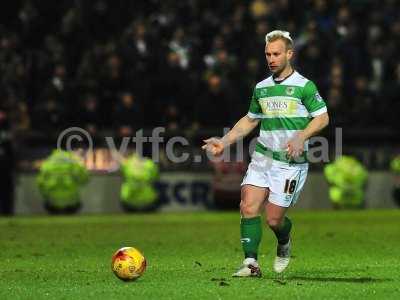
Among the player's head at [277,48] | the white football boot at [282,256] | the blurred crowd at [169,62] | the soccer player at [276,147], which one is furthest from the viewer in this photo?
the blurred crowd at [169,62]

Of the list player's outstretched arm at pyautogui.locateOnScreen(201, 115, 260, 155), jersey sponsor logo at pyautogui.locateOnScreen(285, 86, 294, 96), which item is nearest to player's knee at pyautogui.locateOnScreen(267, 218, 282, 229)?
player's outstretched arm at pyautogui.locateOnScreen(201, 115, 260, 155)

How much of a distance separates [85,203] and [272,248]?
754cm

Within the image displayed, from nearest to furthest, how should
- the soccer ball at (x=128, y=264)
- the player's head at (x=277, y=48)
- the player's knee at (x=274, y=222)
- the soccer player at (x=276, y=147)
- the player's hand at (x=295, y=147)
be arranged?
the player's hand at (x=295, y=147) < the soccer ball at (x=128, y=264) < the player's head at (x=277, y=48) < the soccer player at (x=276, y=147) < the player's knee at (x=274, y=222)

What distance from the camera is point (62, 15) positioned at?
20.7 metres

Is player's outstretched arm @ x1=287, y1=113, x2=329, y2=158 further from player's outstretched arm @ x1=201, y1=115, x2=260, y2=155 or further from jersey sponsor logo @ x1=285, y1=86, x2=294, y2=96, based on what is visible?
player's outstretched arm @ x1=201, y1=115, x2=260, y2=155

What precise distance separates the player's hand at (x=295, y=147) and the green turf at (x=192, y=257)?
1092mm

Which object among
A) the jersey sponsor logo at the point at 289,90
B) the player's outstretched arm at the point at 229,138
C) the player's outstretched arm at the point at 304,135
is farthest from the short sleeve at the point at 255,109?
the player's outstretched arm at the point at 304,135

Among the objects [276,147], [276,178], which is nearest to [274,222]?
[276,178]

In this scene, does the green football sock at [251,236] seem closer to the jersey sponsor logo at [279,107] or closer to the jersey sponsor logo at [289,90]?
the jersey sponsor logo at [279,107]

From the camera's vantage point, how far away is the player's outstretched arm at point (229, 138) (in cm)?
991

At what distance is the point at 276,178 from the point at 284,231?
607mm

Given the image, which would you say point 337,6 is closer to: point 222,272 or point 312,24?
point 312,24

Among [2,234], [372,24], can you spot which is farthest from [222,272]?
[372,24]

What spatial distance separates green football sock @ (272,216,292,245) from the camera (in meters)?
10.3
